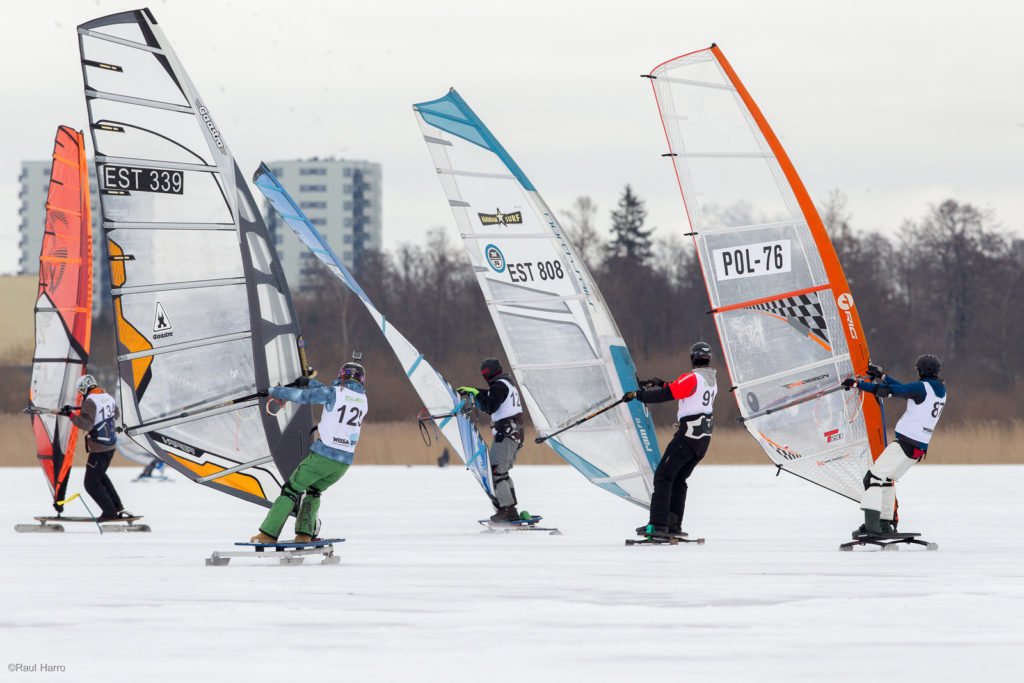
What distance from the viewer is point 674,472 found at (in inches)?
406

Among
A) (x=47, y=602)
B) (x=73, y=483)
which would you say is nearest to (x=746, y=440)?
(x=73, y=483)

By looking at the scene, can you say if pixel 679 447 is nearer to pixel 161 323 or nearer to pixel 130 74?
pixel 161 323

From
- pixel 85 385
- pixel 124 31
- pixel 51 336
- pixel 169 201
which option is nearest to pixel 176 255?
pixel 169 201

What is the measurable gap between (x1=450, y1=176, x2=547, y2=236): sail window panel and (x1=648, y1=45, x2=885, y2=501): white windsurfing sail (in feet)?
6.39

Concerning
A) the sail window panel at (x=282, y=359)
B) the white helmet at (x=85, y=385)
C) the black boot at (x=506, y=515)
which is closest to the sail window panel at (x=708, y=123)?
the black boot at (x=506, y=515)

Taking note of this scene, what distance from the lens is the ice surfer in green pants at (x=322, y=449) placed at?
885cm

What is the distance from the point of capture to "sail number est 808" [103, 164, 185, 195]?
32.0 ft

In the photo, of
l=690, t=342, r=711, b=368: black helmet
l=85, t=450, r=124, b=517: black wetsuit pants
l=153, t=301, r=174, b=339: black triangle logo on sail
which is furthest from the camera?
l=85, t=450, r=124, b=517: black wetsuit pants

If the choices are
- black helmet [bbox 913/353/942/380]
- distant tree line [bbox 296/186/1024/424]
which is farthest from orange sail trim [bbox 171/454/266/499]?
distant tree line [bbox 296/186/1024/424]

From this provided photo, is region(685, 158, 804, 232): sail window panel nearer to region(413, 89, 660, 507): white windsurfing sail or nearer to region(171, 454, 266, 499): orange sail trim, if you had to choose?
region(413, 89, 660, 507): white windsurfing sail

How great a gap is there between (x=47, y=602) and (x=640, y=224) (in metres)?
49.3

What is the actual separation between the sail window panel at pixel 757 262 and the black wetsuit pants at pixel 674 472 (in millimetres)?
1331

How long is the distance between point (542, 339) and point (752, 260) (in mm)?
2434

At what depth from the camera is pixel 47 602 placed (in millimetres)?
6898
